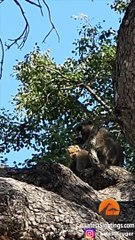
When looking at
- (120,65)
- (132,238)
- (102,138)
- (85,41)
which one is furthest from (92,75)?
(120,65)

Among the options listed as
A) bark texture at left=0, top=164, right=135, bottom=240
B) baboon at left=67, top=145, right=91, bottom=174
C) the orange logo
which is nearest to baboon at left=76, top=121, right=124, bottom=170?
baboon at left=67, top=145, right=91, bottom=174

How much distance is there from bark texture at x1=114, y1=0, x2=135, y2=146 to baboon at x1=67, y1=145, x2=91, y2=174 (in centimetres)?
471

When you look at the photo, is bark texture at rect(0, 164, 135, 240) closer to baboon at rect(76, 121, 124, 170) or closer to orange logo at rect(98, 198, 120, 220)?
orange logo at rect(98, 198, 120, 220)

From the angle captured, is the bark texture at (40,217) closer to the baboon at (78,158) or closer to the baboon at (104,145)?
the baboon at (78,158)

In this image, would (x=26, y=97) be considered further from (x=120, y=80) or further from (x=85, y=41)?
(x=120, y=80)

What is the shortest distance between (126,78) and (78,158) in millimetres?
5172

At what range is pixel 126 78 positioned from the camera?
3094 millimetres

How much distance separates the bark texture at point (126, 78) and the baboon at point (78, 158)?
4.71 metres

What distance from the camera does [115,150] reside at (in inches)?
365

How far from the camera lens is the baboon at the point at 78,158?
8.07 m

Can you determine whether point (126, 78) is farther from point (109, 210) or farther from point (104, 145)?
point (104, 145)

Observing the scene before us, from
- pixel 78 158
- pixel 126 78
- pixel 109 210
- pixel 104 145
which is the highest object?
pixel 104 145

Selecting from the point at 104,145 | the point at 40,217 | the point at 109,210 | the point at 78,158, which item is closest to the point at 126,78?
the point at 40,217

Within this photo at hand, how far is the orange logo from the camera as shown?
4037 mm
